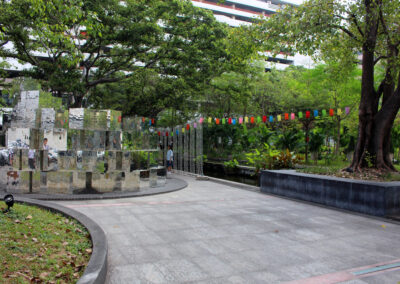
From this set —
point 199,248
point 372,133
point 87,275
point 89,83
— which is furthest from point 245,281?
point 89,83

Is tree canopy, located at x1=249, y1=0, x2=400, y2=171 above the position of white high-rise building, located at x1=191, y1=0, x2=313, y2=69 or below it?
below

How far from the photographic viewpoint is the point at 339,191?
29.3 feet

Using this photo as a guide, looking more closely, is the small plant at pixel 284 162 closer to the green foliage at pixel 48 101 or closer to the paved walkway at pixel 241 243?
the paved walkway at pixel 241 243

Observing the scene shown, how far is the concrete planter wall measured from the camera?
7934 millimetres

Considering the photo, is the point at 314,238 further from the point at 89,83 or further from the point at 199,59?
the point at 89,83

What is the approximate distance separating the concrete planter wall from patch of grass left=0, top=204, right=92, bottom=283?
6.62m

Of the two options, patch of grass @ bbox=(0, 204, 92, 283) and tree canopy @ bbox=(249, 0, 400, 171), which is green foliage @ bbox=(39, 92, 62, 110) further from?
tree canopy @ bbox=(249, 0, 400, 171)

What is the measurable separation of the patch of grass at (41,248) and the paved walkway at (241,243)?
0.51 meters

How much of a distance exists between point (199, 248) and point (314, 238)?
2.25m

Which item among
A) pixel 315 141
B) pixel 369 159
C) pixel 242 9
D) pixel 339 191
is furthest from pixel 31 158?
pixel 242 9

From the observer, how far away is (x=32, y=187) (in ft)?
33.4

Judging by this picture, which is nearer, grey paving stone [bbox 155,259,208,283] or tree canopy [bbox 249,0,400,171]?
grey paving stone [bbox 155,259,208,283]

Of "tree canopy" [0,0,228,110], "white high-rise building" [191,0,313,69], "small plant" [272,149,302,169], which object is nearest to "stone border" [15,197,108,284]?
"small plant" [272,149,302,169]

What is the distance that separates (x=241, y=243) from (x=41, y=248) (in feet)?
10.4
